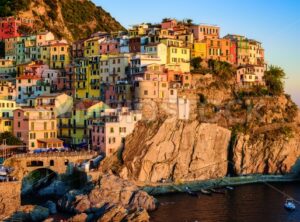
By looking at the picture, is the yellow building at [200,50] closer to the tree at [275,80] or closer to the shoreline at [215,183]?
the tree at [275,80]

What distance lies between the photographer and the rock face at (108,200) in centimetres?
5588

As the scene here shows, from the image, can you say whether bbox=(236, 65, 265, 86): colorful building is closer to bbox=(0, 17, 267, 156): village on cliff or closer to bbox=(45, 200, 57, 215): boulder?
bbox=(0, 17, 267, 156): village on cliff

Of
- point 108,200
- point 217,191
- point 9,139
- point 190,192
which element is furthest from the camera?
point 9,139

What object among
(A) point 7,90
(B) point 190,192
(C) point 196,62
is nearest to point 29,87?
(A) point 7,90

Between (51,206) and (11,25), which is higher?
(11,25)

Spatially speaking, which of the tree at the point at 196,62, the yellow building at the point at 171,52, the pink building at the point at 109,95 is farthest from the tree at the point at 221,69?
the pink building at the point at 109,95

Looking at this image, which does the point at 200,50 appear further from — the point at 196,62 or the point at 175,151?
the point at 175,151

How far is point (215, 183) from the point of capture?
7306 centimetres

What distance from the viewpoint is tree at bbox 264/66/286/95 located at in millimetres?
88562

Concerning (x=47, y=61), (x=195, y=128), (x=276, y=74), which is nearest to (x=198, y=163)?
(x=195, y=128)

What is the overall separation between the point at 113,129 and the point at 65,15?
54795mm

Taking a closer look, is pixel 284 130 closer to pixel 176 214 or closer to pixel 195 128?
pixel 195 128

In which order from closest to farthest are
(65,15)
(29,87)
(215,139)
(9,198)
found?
1. (9,198)
2. (215,139)
3. (29,87)
4. (65,15)

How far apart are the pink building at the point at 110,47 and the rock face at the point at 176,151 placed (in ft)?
59.5
